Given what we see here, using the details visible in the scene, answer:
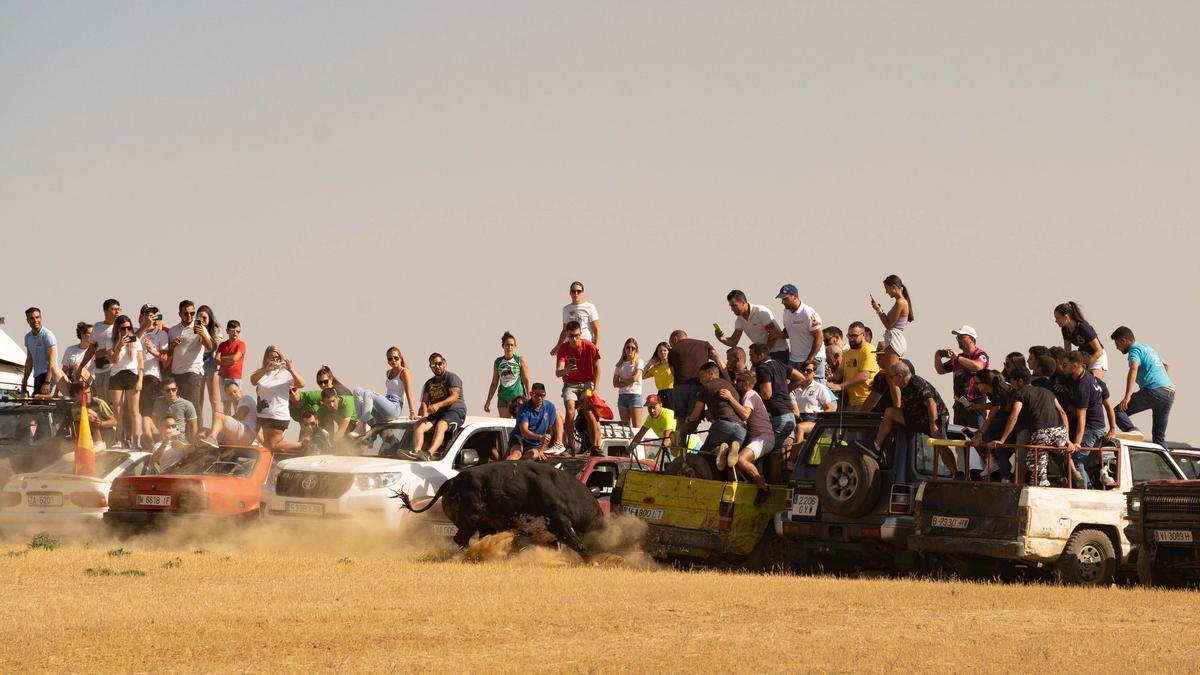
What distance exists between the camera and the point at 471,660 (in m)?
10.4

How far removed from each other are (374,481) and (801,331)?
5.96 m

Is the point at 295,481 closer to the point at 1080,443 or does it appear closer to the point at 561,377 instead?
the point at 561,377

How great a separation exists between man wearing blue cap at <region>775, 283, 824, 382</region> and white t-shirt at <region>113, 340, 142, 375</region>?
374 inches

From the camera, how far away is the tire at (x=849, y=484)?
53.2 feet

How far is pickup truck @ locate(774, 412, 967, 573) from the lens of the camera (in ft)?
53.3

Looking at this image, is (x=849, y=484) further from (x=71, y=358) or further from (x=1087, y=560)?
(x=71, y=358)

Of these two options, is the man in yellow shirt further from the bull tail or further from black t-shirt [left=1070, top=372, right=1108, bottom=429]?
the bull tail

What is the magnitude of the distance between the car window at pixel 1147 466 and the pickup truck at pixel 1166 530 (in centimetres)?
58

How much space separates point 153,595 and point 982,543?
759 centimetres

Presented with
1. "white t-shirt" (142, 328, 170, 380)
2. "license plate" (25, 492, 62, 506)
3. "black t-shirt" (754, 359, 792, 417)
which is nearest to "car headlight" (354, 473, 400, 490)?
"license plate" (25, 492, 62, 506)

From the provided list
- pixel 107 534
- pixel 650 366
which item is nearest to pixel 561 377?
pixel 650 366

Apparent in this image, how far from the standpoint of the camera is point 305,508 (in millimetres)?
18875

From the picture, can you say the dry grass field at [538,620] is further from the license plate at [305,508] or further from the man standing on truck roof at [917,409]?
the man standing on truck roof at [917,409]

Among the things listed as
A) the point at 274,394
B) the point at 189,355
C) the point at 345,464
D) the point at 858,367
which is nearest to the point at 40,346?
the point at 189,355
